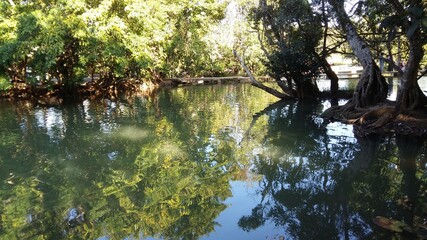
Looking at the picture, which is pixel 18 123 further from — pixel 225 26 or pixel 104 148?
pixel 225 26

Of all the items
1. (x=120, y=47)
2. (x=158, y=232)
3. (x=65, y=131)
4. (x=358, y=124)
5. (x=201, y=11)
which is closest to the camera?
(x=158, y=232)

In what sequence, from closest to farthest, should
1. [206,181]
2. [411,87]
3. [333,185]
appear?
[333,185] → [206,181] → [411,87]

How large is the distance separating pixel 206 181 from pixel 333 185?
2.02m

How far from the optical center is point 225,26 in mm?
27359

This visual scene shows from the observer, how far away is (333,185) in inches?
229

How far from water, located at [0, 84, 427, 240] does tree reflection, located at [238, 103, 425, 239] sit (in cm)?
2

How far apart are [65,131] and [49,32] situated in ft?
24.5

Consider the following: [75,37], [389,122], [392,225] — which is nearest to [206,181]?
[392,225]

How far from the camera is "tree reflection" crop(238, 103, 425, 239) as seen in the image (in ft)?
14.8

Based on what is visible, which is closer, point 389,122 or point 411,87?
point 411,87

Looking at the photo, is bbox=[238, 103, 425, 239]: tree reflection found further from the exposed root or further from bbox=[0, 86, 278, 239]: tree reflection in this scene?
bbox=[0, 86, 278, 239]: tree reflection

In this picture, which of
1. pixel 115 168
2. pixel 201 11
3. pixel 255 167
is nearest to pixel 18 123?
pixel 115 168

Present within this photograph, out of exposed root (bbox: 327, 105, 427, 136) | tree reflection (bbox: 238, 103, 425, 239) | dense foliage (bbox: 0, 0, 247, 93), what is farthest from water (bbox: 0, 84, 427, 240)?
dense foliage (bbox: 0, 0, 247, 93)

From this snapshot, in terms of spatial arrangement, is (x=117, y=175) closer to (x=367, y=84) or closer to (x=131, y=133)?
(x=131, y=133)
